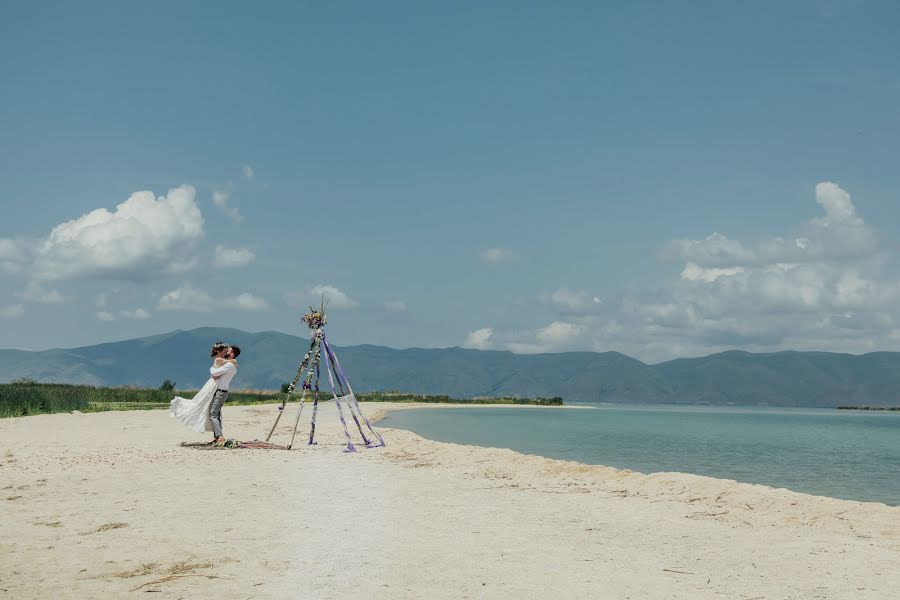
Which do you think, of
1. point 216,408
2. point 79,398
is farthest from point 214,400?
point 79,398

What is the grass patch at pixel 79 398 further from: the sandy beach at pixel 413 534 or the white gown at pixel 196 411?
the sandy beach at pixel 413 534

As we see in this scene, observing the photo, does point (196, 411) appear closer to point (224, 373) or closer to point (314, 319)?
point (224, 373)

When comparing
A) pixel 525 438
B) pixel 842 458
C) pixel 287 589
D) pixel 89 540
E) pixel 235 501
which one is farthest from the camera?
pixel 525 438

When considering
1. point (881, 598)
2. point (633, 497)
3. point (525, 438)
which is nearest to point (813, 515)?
point (633, 497)

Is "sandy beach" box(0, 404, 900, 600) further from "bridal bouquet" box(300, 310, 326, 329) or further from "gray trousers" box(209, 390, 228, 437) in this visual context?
"bridal bouquet" box(300, 310, 326, 329)

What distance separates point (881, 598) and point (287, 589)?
226 inches

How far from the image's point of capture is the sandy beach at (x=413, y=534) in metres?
7.15

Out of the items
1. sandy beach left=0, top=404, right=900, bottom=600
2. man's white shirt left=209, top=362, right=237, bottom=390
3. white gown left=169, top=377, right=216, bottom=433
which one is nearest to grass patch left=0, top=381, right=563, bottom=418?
white gown left=169, top=377, right=216, bottom=433

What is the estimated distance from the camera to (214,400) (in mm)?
19922

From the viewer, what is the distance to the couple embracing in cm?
1994

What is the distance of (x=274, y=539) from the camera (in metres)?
8.95

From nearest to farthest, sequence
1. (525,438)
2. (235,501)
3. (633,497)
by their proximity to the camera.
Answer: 1. (235,501)
2. (633,497)
3. (525,438)

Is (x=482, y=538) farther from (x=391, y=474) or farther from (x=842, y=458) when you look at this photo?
(x=842, y=458)

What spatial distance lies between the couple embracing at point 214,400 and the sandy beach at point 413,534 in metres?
3.11
